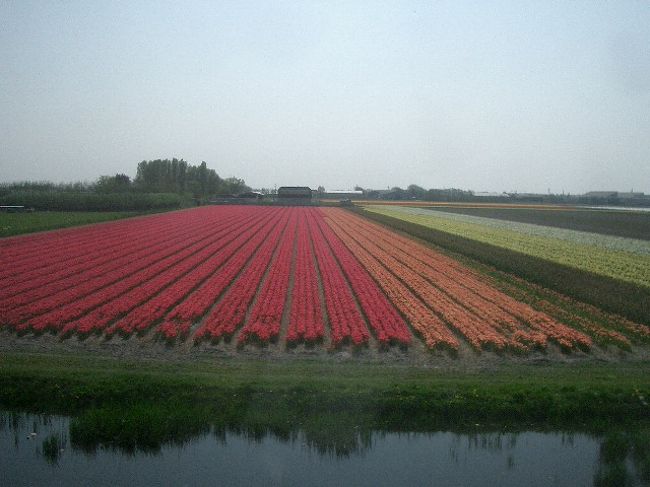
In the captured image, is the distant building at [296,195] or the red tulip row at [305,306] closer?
the red tulip row at [305,306]

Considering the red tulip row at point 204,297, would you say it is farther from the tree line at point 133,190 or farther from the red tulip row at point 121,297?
the tree line at point 133,190

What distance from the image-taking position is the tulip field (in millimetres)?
14469

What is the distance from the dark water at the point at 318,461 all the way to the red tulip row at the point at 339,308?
5.15 m

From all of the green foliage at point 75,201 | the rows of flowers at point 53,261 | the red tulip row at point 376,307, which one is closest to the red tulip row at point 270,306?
the red tulip row at point 376,307

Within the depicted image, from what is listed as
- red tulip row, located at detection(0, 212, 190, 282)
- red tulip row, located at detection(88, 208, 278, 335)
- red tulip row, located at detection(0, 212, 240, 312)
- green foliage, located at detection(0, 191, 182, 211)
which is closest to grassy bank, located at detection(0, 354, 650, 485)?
red tulip row, located at detection(88, 208, 278, 335)

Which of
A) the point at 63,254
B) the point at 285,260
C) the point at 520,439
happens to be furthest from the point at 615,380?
the point at 63,254

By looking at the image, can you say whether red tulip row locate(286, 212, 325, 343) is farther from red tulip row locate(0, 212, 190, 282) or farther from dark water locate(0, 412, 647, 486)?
red tulip row locate(0, 212, 190, 282)

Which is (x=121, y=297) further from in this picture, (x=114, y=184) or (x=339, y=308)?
(x=114, y=184)

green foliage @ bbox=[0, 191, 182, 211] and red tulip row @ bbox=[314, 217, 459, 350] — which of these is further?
green foliage @ bbox=[0, 191, 182, 211]

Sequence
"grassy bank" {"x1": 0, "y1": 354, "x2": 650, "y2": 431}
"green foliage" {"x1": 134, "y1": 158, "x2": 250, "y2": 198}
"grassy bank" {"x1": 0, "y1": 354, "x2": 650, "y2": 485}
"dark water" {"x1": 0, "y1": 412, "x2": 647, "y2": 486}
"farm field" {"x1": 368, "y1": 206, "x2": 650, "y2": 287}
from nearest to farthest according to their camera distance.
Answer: "dark water" {"x1": 0, "y1": 412, "x2": 647, "y2": 486}
"grassy bank" {"x1": 0, "y1": 354, "x2": 650, "y2": 485}
"grassy bank" {"x1": 0, "y1": 354, "x2": 650, "y2": 431}
"farm field" {"x1": 368, "y1": 206, "x2": 650, "y2": 287}
"green foliage" {"x1": 134, "y1": 158, "x2": 250, "y2": 198}

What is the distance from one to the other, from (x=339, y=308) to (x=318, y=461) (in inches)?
360

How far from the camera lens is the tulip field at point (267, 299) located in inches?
570

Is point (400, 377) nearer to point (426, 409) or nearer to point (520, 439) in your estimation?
point (426, 409)

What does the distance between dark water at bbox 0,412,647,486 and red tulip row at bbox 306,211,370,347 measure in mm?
5147
